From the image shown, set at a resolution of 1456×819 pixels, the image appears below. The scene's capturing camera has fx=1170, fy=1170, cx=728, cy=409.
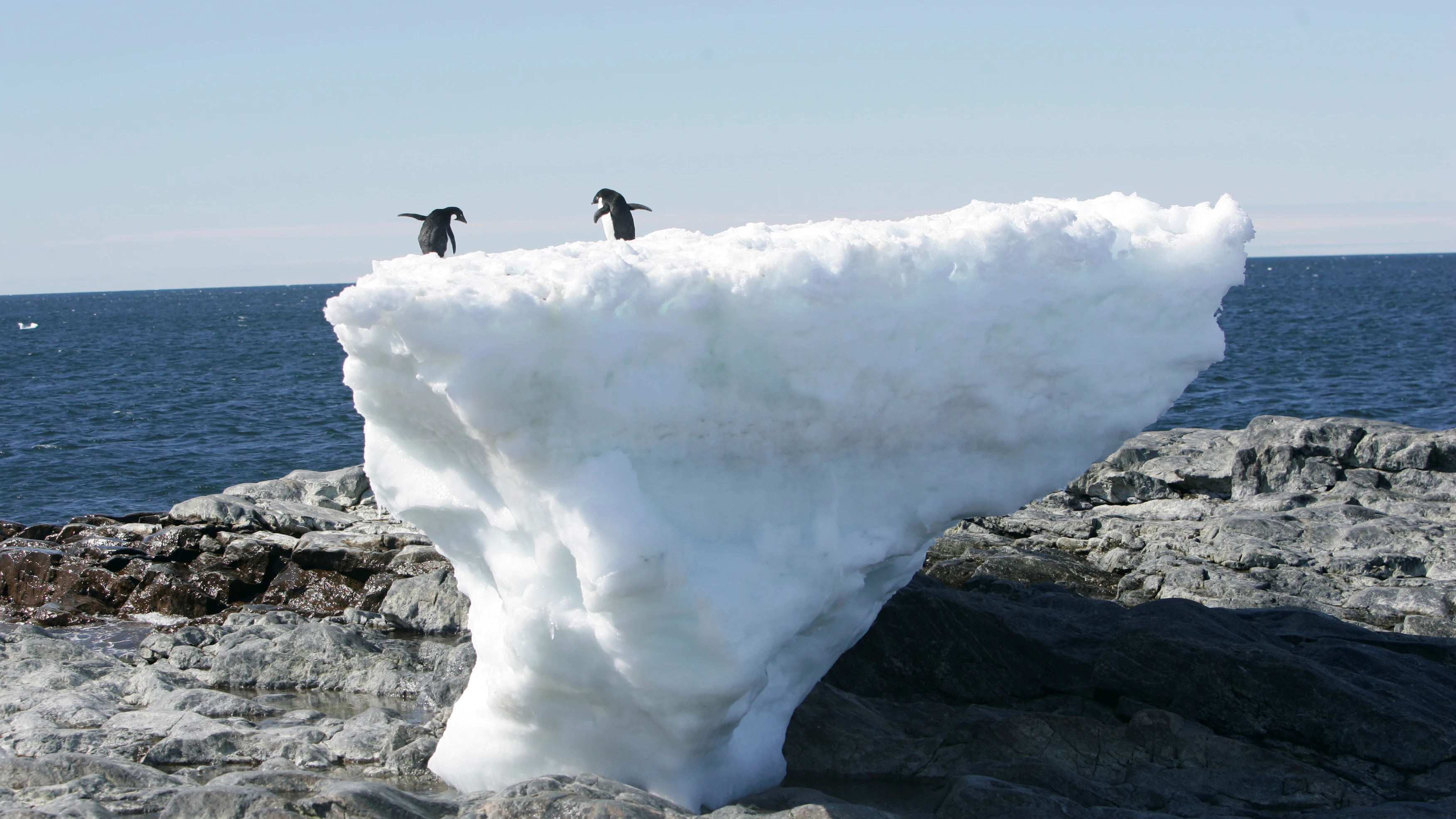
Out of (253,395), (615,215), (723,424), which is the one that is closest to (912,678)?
(723,424)

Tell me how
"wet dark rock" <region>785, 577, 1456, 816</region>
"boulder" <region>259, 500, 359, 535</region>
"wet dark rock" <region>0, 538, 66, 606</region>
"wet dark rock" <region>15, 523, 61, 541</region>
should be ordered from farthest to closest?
1. "wet dark rock" <region>15, 523, 61, 541</region>
2. "boulder" <region>259, 500, 359, 535</region>
3. "wet dark rock" <region>0, 538, 66, 606</region>
4. "wet dark rock" <region>785, 577, 1456, 816</region>

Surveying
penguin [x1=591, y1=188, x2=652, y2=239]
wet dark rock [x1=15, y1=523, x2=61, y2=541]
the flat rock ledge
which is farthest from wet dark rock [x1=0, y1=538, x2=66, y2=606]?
penguin [x1=591, y1=188, x2=652, y2=239]

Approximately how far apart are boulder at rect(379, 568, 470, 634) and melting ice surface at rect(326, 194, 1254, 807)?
4.70m

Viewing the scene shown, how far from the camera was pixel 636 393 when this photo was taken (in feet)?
20.2

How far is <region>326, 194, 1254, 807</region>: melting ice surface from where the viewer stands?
5988 millimetres

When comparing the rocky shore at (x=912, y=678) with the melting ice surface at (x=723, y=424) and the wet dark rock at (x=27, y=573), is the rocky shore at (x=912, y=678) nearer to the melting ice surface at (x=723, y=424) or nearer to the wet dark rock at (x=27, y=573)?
the wet dark rock at (x=27, y=573)

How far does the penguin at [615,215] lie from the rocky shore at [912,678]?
4.21 m

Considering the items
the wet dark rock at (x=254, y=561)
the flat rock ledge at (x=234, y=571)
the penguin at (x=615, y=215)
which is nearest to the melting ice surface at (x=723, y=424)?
the penguin at (x=615, y=215)

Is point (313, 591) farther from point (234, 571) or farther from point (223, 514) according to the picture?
point (223, 514)

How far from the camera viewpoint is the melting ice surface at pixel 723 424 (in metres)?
5.99

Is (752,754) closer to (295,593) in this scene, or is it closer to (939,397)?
(939,397)

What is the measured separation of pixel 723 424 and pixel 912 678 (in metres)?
3.34

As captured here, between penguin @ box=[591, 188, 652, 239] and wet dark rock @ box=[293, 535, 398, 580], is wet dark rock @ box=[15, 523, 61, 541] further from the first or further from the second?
penguin @ box=[591, 188, 652, 239]

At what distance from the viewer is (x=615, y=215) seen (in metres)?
11.3
